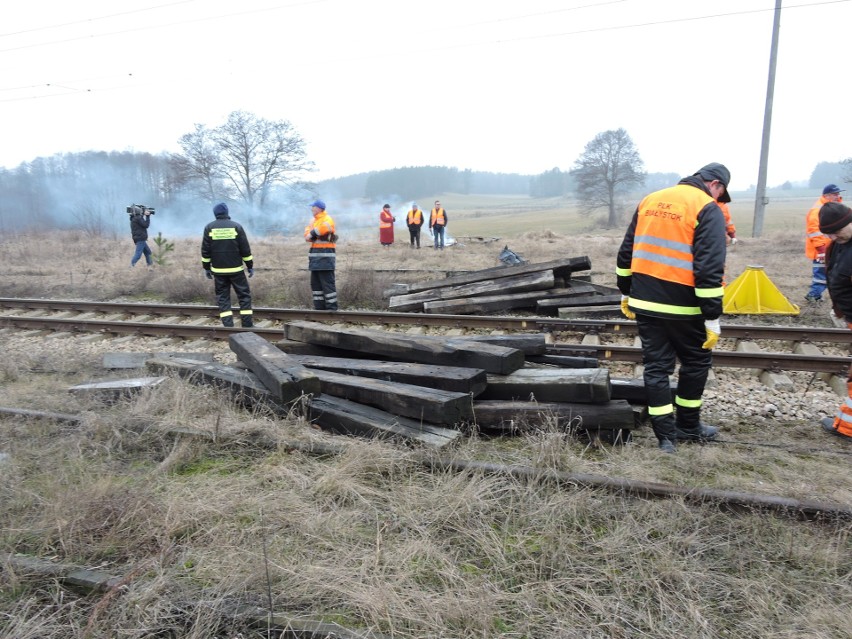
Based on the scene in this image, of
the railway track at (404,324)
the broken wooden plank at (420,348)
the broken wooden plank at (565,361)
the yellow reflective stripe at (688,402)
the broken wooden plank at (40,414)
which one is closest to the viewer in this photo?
the yellow reflective stripe at (688,402)

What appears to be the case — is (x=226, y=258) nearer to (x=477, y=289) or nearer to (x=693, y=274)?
(x=477, y=289)

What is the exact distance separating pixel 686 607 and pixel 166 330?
26.8 ft

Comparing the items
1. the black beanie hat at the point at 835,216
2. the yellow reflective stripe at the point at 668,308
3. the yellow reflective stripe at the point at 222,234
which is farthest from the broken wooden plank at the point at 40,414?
the black beanie hat at the point at 835,216

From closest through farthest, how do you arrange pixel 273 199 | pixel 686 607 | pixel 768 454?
pixel 686 607 < pixel 768 454 < pixel 273 199

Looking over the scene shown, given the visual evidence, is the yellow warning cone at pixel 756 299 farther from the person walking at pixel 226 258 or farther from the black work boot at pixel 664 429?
the person walking at pixel 226 258

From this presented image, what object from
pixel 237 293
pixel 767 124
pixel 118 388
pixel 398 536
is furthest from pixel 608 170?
pixel 398 536

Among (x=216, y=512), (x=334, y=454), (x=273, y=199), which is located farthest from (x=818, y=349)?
(x=273, y=199)

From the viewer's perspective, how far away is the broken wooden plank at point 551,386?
4.12 metres

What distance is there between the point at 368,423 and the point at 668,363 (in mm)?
2323

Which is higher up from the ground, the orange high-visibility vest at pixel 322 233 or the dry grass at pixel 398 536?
the orange high-visibility vest at pixel 322 233

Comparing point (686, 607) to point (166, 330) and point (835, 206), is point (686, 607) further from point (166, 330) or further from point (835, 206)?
point (166, 330)

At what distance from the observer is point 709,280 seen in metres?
3.77

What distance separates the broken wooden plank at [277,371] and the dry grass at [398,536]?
0.27m

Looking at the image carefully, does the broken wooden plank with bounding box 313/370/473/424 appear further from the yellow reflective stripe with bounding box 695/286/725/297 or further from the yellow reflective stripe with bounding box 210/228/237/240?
the yellow reflective stripe with bounding box 210/228/237/240
